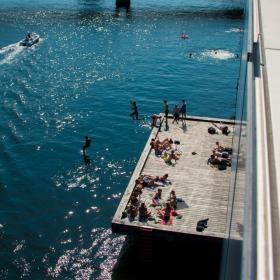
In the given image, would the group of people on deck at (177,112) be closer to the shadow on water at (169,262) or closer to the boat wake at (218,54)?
the shadow on water at (169,262)

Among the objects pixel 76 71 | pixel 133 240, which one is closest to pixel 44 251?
pixel 133 240

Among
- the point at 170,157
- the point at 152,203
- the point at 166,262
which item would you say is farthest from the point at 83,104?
the point at 166,262

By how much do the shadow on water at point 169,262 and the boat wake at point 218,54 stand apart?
2023 inches

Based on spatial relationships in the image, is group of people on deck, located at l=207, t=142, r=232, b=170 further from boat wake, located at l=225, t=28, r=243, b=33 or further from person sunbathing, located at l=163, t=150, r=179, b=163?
boat wake, located at l=225, t=28, r=243, b=33

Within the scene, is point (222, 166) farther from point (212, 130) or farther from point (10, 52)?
point (10, 52)

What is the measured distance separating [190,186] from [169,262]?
5.81 meters

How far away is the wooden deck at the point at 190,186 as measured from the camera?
25.4m

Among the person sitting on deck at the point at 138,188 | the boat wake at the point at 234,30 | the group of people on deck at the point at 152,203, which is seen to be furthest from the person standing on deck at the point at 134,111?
the boat wake at the point at 234,30

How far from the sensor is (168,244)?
26.3 meters

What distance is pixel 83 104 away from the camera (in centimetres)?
5228

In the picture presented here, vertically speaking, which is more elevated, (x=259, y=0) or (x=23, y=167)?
(x=259, y=0)

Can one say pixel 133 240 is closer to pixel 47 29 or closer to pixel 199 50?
pixel 199 50

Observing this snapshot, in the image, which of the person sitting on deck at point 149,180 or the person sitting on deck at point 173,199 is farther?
the person sitting on deck at point 149,180

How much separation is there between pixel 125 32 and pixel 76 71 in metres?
27.7
